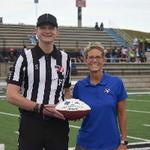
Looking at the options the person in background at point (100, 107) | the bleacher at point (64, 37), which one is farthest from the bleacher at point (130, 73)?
the person in background at point (100, 107)

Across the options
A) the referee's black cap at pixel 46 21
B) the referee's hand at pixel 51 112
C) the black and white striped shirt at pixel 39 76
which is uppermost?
the referee's black cap at pixel 46 21

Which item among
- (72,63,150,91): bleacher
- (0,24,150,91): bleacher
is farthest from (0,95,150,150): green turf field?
(0,24,150,91): bleacher

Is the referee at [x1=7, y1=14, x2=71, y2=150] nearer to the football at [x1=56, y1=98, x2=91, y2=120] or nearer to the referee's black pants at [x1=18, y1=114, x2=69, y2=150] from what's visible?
the referee's black pants at [x1=18, y1=114, x2=69, y2=150]

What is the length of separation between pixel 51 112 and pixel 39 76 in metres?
0.34

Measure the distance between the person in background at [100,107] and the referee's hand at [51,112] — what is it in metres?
0.22

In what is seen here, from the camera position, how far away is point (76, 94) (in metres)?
4.24

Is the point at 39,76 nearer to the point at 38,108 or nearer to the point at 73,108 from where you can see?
the point at 38,108

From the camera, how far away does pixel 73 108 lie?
4023mm

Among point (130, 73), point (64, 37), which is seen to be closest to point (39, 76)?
point (130, 73)

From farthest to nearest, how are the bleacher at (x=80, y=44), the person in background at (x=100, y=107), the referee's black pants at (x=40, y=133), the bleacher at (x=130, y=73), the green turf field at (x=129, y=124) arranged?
the bleacher at (x=80, y=44) → the bleacher at (x=130, y=73) → the green turf field at (x=129, y=124) → the referee's black pants at (x=40, y=133) → the person in background at (x=100, y=107)

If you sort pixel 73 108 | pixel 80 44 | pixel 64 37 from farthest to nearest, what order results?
pixel 64 37, pixel 80 44, pixel 73 108

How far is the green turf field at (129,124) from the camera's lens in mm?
9023

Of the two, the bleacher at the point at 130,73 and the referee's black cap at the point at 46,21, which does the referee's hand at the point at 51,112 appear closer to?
the referee's black cap at the point at 46,21

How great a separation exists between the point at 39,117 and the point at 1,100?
1336 centimetres
